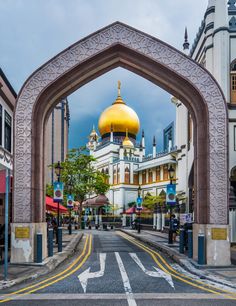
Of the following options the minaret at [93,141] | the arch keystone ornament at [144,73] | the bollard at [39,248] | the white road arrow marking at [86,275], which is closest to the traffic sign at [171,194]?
the arch keystone ornament at [144,73]

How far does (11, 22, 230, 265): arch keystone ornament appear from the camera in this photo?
15.2 metres

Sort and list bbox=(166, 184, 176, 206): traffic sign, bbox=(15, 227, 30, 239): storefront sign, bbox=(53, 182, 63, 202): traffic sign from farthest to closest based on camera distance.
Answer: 1. bbox=(166, 184, 176, 206): traffic sign
2. bbox=(53, 182, 63, 202): traffic sign
3. bbox=(15, 227, 30, 239): storefront sign

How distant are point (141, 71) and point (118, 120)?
6026 cm

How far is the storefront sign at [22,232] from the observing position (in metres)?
15.0

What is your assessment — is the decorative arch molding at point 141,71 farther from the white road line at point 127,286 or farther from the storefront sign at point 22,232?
the white road line at point 127,286

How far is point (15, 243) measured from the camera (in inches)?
590

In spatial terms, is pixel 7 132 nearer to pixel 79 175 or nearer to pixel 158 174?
pixel 79 175

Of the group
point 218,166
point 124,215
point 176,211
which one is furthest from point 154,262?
point 124,215

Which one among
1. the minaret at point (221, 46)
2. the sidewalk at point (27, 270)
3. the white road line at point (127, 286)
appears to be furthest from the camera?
the minaret at point (221, 46)

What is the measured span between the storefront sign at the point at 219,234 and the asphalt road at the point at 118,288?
1.87 m

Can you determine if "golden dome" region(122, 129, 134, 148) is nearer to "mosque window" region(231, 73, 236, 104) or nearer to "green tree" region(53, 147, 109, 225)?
"green tree" region(53, 147, 109, 225)

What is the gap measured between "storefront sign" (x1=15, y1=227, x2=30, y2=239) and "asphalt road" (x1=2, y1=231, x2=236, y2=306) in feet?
5.72

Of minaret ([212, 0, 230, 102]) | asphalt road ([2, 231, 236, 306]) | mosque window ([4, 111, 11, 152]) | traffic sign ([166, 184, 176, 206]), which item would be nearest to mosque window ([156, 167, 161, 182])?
minaret ([212, 0, 230, 102])

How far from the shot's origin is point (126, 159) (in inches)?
2753
